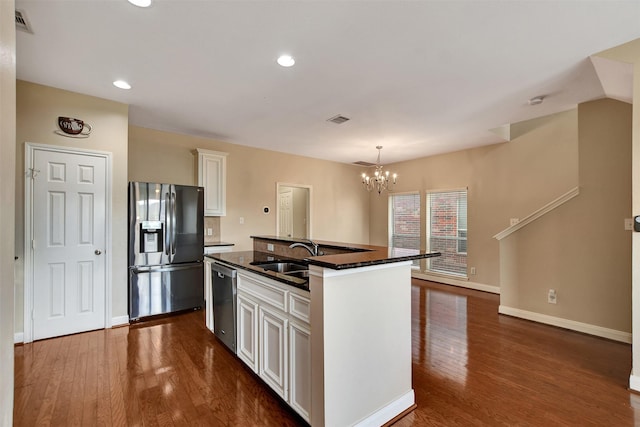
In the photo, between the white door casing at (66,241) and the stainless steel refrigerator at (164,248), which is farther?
the stainless steel refrigerator at (164,248)

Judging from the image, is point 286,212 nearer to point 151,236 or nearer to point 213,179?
point 213,179

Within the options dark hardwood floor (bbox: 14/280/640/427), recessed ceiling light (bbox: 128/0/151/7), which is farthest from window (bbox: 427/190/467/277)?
recessed ceiling light (bbox: 128/0/151/7)

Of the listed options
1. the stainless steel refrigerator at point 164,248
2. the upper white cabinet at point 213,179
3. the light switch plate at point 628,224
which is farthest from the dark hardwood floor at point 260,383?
the upper white cabinet at point 213,179

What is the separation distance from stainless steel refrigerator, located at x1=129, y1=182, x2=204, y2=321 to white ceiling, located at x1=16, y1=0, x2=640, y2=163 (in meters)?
1.08

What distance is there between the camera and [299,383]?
177cm

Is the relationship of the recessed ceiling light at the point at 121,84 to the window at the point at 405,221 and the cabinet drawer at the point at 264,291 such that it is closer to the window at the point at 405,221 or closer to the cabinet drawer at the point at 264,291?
the cabinet drawer at the point at 264,291

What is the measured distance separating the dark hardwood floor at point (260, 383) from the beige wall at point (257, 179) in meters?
2.27

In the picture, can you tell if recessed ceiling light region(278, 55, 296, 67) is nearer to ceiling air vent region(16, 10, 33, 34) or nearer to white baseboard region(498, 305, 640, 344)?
ceiling air vent region(16, 10, 33, 34)

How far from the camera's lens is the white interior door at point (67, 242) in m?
2.99

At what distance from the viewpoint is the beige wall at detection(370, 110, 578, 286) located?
4359 mm

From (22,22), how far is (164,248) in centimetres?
252

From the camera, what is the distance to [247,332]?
2.36m

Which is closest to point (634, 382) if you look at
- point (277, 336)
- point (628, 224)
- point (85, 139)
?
point (628, 224)

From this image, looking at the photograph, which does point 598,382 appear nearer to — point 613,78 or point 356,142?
point 613,78
